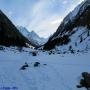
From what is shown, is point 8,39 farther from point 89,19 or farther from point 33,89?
point 33,89

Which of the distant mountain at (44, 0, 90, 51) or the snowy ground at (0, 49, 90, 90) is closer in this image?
the snowy ground at (0, 49, 90, 90)

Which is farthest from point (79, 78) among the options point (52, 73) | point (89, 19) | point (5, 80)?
point (89, 19)

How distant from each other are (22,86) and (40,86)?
4.82 ft

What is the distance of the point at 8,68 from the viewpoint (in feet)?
84.5

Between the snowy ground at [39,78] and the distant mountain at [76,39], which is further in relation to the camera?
the distant mountain at [76,39]

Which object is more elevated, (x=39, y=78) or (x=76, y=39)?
(x=76, y=39)

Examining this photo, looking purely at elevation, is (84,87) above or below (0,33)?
below

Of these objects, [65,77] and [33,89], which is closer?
[33,89]

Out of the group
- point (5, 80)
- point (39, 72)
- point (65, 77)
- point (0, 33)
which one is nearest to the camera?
point (5, 80)

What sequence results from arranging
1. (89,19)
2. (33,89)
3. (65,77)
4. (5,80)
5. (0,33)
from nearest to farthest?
(33,89) → (5,80) → (65,77) → (0,33) → (89,19)

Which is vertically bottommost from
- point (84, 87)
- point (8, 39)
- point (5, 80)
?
point (84, 87)

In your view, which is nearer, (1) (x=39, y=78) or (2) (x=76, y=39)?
(1) (x=39, y=78)

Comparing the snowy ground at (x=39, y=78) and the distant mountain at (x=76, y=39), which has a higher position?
the distant mountain at (x=76, y=39)

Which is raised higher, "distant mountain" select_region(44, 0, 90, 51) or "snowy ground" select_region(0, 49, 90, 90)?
"distant mountain" select_region(44, 0, 90, 51)
